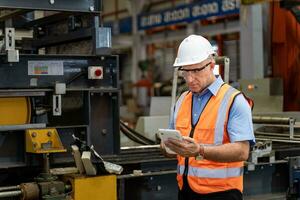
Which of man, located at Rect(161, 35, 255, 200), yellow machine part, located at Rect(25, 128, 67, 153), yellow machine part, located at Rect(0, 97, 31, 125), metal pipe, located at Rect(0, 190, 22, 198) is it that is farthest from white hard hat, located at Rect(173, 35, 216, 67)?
metal pipe, located at Rect(0, 190, 22, 198)

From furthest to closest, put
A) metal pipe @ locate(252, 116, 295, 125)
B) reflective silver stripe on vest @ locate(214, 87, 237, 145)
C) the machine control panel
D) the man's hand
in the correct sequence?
metal pipe @ locate(252, 116, 295, 125), the machine control panel, reflective silver stripe on vest @ locate(214, 87, 237, 145), the man's hand

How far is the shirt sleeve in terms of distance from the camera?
8.44 ft

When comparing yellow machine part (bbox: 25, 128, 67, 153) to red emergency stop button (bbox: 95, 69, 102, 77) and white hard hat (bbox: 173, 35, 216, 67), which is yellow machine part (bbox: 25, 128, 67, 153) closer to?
red emergency stop button (bbox: 95, 69, 102, 77)

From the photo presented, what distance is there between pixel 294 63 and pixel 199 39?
3.33 metres

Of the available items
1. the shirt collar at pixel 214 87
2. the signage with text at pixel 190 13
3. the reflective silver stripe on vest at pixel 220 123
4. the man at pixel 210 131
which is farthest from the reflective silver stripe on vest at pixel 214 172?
the signage with text at pixel 190 13

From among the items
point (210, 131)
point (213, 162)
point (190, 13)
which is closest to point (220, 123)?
point (210, 131)

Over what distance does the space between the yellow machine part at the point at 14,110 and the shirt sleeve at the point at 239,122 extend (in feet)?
4.51

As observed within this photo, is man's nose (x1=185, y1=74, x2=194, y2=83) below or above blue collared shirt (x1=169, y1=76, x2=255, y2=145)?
above

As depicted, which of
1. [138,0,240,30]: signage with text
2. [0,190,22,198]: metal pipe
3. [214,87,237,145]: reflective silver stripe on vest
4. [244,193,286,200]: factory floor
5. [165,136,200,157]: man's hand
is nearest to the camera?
[165,136,200,157]: man's hand

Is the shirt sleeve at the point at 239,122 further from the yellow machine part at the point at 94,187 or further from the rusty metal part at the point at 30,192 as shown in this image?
the rusty metal part at the point at 30,192

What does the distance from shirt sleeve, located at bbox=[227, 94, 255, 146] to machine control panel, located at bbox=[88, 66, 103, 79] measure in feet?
3.79

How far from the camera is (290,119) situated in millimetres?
4430

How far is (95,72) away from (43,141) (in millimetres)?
587

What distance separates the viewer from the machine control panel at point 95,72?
346 cm
